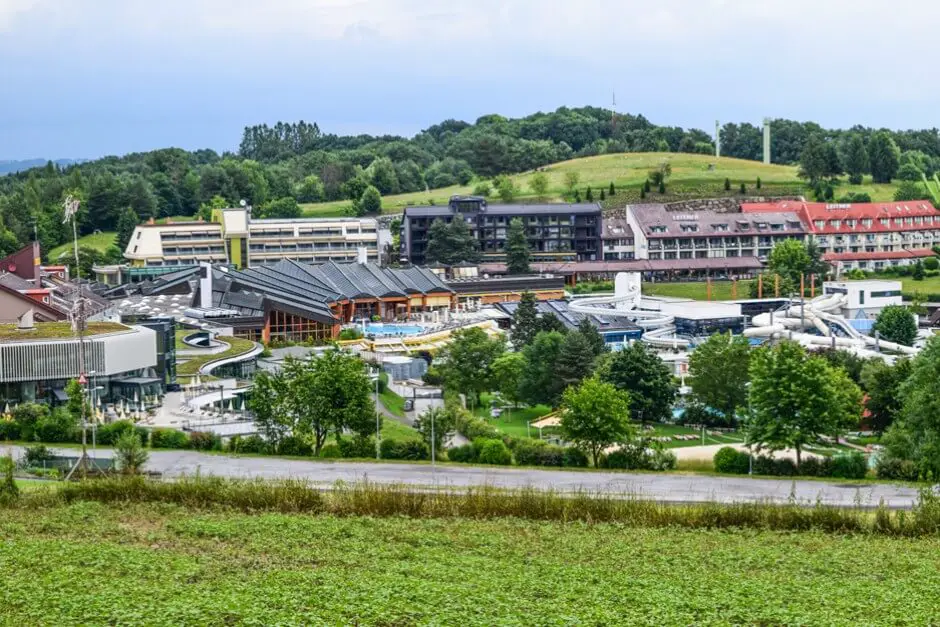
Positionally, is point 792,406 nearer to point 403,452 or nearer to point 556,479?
point 556,479

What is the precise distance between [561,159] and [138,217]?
36174mm

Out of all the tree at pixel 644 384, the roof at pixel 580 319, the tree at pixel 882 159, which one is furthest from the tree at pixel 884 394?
the tree at pixel 882 159

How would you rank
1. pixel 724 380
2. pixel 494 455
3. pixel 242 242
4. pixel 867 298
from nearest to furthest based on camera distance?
pixel 494 455, pixel 724 380, pixel 867 298, pixel 242 242

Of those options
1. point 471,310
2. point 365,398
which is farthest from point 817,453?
point 471,310

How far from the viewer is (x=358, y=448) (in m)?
28.8

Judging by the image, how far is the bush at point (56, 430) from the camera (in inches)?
1175

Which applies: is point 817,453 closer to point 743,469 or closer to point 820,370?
point 820,370

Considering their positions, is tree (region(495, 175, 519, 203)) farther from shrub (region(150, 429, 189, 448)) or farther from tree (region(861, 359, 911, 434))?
shrub (region(150, 429, 189, 448))

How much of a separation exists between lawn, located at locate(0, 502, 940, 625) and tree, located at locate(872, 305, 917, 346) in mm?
33739

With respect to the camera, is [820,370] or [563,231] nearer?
[820,370]

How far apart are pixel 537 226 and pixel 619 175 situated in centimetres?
1518

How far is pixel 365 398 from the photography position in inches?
1199

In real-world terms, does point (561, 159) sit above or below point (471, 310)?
above

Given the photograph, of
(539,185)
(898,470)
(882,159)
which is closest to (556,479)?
(898,470)
